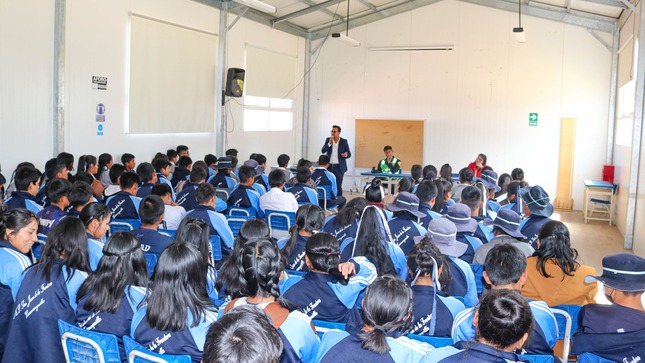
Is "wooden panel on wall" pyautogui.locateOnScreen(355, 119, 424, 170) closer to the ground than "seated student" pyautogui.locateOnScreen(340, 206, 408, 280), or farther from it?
farther from it

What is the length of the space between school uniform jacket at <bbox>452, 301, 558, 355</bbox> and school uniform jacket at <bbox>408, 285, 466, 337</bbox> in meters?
0.22

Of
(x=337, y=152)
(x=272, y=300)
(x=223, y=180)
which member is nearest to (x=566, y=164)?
(x=337, y=152)

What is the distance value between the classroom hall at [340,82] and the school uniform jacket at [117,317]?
516 centimetres

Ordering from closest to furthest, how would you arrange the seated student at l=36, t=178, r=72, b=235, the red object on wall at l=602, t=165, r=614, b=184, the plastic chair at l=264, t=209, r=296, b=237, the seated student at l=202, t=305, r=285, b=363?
the seated student at l=202, t=305, r=285, b=363
the seated student at l=36, t=178, r=72, b=235
the plastic chair at l=264, t=209, r=296, b=237
the red object on wall at l=602, t=165, r=614, b=184

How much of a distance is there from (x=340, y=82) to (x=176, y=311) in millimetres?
12198

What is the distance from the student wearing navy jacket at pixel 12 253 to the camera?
2.97 metres

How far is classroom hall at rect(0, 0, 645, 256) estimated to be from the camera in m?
7.62

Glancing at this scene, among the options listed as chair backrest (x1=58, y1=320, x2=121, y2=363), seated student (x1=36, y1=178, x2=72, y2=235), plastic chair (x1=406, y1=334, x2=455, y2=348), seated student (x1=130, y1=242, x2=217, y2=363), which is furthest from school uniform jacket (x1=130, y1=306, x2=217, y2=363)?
seated student (x1=36, y1=178, x2=72, y2=235)

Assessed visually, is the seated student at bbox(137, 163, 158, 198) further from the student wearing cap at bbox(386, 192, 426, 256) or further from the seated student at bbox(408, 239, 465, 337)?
the seated student at bbox(408, 239, 465, 337)

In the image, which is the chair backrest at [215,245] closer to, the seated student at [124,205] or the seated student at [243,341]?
the seated student at [124,205]

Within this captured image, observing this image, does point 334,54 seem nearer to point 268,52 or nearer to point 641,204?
point 268,52

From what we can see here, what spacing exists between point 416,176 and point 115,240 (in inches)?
227

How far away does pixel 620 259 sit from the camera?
2.62 m

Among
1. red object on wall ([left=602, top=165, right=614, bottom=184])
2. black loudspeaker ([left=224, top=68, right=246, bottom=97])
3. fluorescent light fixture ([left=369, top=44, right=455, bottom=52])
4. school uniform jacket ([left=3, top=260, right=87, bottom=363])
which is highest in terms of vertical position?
fluorescent light fixture ([left=369, top=44, right=455, bottom=52])
